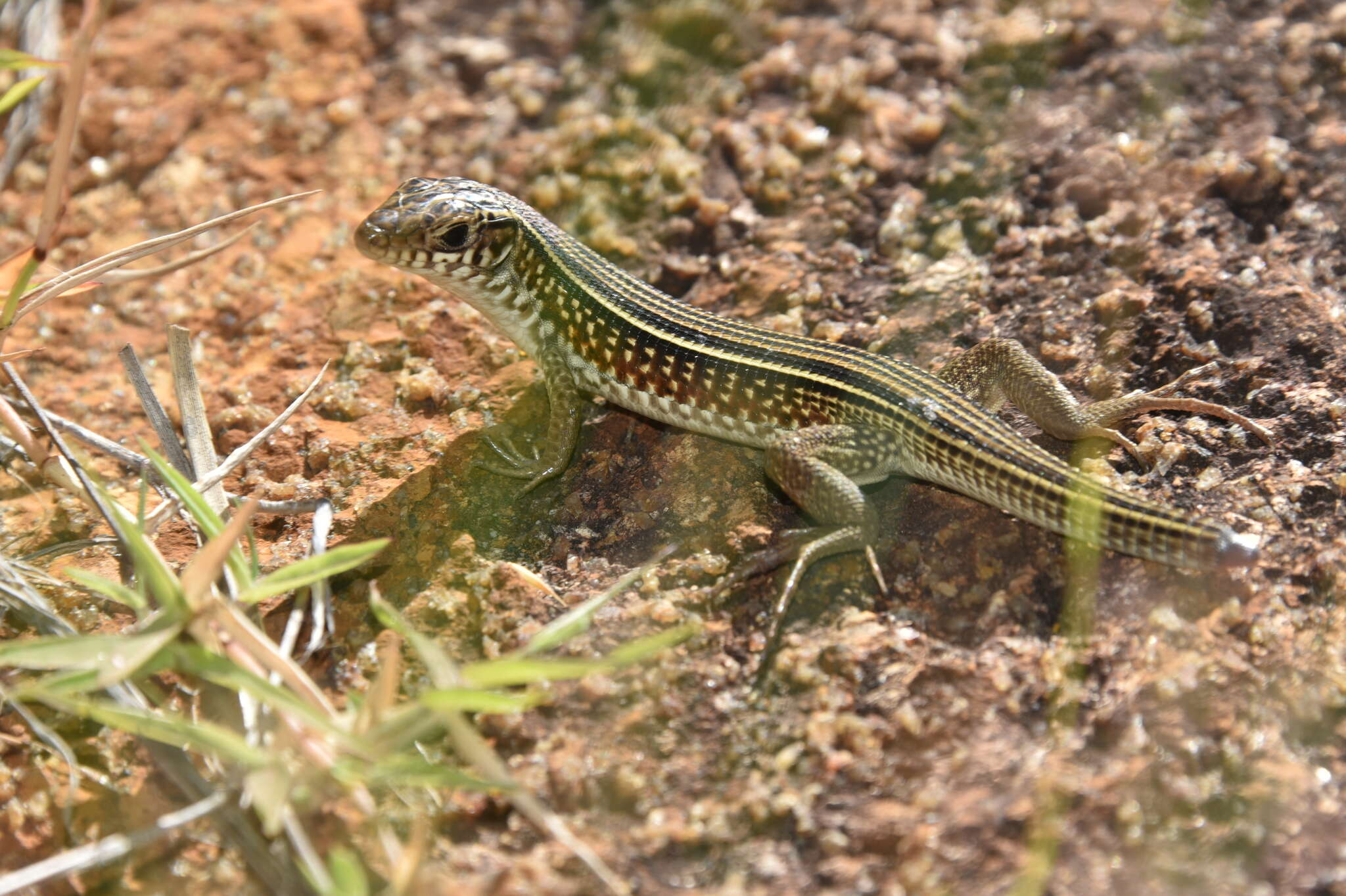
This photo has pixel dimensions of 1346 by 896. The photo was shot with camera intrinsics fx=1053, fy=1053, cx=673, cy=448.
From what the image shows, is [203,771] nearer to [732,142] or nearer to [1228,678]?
[1228,678]

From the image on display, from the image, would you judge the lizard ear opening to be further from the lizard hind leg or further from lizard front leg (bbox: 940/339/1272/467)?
lizard front leg (bbox: 940/339/1272/467)

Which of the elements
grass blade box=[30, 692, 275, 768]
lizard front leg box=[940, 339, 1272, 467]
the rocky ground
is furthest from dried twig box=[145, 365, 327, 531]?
lizard front leg box=[940, 339, 1272, 467]

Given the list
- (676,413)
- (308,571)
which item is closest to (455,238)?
(676,413)

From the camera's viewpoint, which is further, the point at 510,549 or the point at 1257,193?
the point at 1257,193

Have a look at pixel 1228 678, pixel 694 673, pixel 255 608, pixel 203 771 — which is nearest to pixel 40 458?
pixel 255 608

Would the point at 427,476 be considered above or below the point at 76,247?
below

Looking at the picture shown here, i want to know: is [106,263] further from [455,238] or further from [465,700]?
[465,700]
